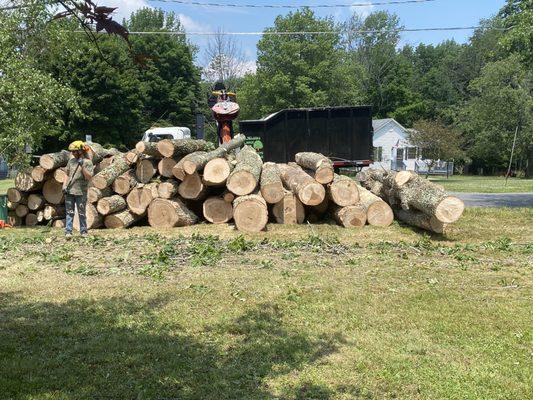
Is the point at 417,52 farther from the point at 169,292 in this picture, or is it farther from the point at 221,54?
the point at 169,292

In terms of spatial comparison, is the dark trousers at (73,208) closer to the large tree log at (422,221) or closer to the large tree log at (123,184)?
the large tree log at (123,184)

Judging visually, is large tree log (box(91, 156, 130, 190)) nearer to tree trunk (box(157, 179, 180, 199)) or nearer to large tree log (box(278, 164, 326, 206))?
tree trunk (box(157, 179, 180, 199))

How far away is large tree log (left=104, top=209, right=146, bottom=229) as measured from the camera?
11.0 meters

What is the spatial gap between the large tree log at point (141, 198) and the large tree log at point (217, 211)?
3.56 ft

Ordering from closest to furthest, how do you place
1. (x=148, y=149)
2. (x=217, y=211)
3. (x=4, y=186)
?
1. (x=217, y=211)
2. (x=148, y=149)
3. (x=4, y=186)

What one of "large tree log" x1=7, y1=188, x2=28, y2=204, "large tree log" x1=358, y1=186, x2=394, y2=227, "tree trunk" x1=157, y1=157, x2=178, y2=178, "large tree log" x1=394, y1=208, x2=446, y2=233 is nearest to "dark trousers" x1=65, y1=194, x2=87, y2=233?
"tree trunk" x1=157, y1=157, x2=178, y2=178

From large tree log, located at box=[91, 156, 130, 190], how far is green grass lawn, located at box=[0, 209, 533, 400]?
2377mm

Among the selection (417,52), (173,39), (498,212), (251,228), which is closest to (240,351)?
(251,228)

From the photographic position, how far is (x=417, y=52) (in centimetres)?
8412

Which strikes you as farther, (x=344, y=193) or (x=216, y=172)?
(x=344, y=193)

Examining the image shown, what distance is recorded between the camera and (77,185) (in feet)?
32.9

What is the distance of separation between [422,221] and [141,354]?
7021mm

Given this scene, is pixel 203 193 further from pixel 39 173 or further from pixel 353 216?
pixel 39 173

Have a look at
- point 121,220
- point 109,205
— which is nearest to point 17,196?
point 109,205
